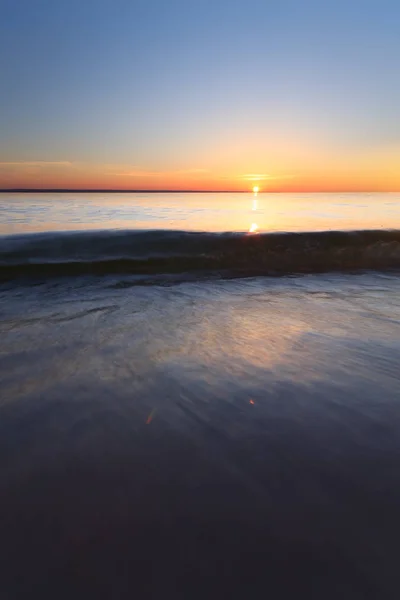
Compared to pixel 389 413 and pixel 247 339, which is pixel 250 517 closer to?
pixel 389 413

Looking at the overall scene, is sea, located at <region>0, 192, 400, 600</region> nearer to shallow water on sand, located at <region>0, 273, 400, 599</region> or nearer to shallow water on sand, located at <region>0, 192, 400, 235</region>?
shallow water on sand, located at <region>0, 273, 400, 599</region>

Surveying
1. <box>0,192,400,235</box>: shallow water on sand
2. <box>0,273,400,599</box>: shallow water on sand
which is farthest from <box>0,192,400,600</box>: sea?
<box>0,192,400,235</box>: shallow water on sand

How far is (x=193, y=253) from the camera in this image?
11.5 meters

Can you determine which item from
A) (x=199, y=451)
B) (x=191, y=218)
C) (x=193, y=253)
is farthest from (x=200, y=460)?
(x=191, y=218)

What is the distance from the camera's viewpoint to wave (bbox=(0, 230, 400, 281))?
9805 millimetres

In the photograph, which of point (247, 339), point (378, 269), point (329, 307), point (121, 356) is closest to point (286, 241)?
point (378, 269)

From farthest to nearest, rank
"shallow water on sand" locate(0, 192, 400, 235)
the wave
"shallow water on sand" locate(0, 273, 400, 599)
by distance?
1. "shallow water on sand" locate(0, 192, 400, 235)
2. the wave
3. "shallow water on sand" locate(0, 273, 400, 599)

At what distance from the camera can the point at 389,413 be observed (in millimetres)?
2973

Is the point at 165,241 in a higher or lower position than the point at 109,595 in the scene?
higher

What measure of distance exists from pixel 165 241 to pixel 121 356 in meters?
9.13

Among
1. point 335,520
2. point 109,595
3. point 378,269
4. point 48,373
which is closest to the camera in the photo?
point 109,595

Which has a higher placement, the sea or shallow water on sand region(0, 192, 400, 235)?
shallow water on sand region(0, 192, 400, 235)

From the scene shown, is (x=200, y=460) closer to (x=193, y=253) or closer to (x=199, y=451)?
(x=199, y=451)

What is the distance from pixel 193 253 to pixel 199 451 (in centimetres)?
931
